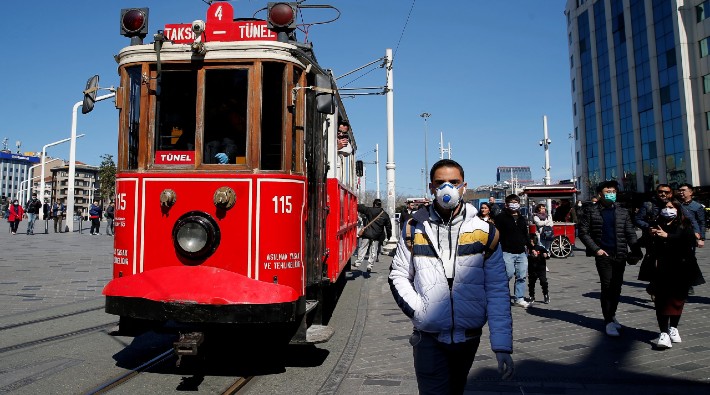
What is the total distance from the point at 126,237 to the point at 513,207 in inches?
236

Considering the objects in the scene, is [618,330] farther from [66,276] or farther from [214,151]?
[66,276]

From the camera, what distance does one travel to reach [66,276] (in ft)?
38.7

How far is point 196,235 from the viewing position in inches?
192

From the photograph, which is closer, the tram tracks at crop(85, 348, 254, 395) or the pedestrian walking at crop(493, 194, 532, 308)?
the tram tracks at crop(85, 348, 254, 395)

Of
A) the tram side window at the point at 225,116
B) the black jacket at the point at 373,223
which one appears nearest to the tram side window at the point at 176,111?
the tram side window at the point at 225,116

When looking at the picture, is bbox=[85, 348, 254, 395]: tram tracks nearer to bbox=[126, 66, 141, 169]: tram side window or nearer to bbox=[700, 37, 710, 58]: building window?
bbox=[126, 66, 141, 169]: tram side window

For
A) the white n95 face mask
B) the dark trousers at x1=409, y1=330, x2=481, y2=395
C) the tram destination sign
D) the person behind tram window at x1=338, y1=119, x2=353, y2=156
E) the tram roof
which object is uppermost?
the tram destination sign

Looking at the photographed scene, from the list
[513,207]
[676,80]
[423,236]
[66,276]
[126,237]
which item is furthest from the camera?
[676,80]

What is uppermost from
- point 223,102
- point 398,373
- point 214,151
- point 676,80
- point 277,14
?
point 676,80

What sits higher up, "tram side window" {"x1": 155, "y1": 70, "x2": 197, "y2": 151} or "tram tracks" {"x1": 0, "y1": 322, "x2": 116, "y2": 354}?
"tram side window" {"x1": 155, "y1": 70, "x2": 197, "y2": 151}

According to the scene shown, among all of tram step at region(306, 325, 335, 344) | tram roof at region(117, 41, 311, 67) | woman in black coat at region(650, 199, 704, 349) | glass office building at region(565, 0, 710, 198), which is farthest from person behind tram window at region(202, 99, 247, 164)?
glass office building at region(565, 0, 710, 198)

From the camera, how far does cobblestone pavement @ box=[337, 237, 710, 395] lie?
4.78 meters

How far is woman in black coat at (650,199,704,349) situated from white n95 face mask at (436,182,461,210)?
169 inches

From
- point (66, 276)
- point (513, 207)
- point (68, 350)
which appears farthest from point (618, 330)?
point (66, 276)
